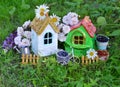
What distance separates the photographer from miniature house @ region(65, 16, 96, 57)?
2941 mm

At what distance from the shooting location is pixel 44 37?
294 cm

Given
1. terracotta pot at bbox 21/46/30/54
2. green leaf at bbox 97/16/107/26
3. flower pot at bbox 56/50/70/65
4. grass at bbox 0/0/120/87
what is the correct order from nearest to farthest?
grass at bbox 0/0/120/87 → flower pot at bbox 56/50/70/65 → terracotta pot at bbox 21/46/30/54 → green leaf at bbox 97/16/107/26

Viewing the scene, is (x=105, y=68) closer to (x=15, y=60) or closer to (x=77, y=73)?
(x=77, y=73)

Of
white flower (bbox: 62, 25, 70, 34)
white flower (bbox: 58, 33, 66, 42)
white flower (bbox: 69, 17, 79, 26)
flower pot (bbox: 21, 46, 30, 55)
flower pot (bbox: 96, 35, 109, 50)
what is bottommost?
flower pot (bbox: 21, 46, 30, 55)

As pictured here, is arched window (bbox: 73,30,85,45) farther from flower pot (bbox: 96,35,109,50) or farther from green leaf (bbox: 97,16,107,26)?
green leaf (bbox: 97,16,107,26)

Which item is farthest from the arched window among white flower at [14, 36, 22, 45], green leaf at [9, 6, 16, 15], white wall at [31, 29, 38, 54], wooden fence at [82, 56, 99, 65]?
green leaf at [9, 6, 16, 15]

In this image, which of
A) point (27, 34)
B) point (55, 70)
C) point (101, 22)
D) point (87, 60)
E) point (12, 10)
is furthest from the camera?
point (12, 10)

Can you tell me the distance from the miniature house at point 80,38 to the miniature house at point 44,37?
11 centimetres

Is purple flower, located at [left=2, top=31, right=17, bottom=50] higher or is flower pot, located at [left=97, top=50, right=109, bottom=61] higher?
purple flower, located at [left=2, top=31, right=17, bottom=50]

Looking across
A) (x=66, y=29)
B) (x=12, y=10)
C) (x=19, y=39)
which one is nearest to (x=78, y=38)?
(x=66, y=29)

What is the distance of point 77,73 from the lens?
286 cm

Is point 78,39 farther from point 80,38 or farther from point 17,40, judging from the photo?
point 17,40

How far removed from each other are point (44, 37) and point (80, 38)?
0.28 metres

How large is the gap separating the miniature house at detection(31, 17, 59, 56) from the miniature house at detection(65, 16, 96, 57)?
0.36ft
